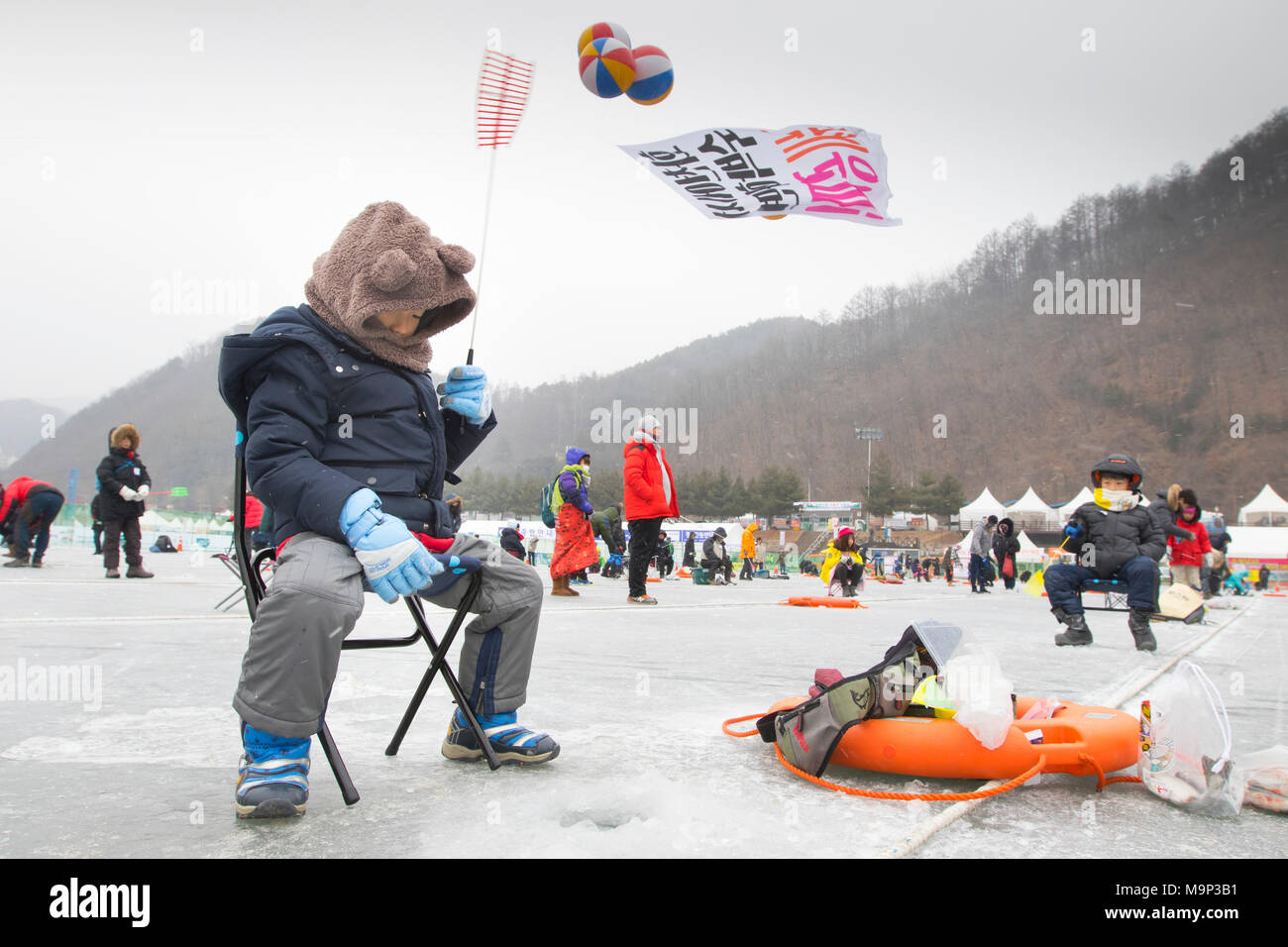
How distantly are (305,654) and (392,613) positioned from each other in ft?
16.2

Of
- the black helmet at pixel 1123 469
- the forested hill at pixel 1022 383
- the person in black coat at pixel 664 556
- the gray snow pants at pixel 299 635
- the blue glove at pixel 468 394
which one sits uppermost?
the forested hill at pixel 1022 383

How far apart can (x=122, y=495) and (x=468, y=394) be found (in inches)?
350

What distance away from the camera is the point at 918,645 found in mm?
2445

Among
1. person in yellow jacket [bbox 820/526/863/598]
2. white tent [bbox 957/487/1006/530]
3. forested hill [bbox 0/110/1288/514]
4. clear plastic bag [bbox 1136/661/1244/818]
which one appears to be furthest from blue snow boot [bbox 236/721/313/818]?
forested hill [bbox 0/110/1288/514]

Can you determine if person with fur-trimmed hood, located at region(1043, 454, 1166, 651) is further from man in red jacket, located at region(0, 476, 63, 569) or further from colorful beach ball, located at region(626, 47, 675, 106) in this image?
man in red jacket, located at region(0, 476, 63, 569)

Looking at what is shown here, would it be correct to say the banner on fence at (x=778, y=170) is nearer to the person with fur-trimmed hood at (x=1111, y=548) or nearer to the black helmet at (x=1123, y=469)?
the black helmet at (x=1123, y=469)

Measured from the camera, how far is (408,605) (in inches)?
88.4

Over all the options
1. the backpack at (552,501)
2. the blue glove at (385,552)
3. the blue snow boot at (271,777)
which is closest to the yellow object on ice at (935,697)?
the blue glove at (385,552)

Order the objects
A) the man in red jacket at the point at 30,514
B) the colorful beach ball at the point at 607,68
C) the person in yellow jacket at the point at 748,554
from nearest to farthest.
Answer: the colorful beach ball at the point at 607,68
the man in red jacket at the point at 30,514
the person in yellow jacket at the point at 748,554

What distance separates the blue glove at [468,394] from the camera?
257 cm

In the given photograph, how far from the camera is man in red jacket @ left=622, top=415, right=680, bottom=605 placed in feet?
28.5

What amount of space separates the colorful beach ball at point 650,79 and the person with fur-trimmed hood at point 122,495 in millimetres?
6836

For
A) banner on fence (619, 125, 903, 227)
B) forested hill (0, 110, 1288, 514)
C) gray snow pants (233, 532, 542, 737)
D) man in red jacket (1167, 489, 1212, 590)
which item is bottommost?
man in red jacket (1167, 489, 1212, 590)

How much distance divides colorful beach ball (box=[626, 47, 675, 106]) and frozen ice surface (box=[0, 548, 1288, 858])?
6.22 metres
